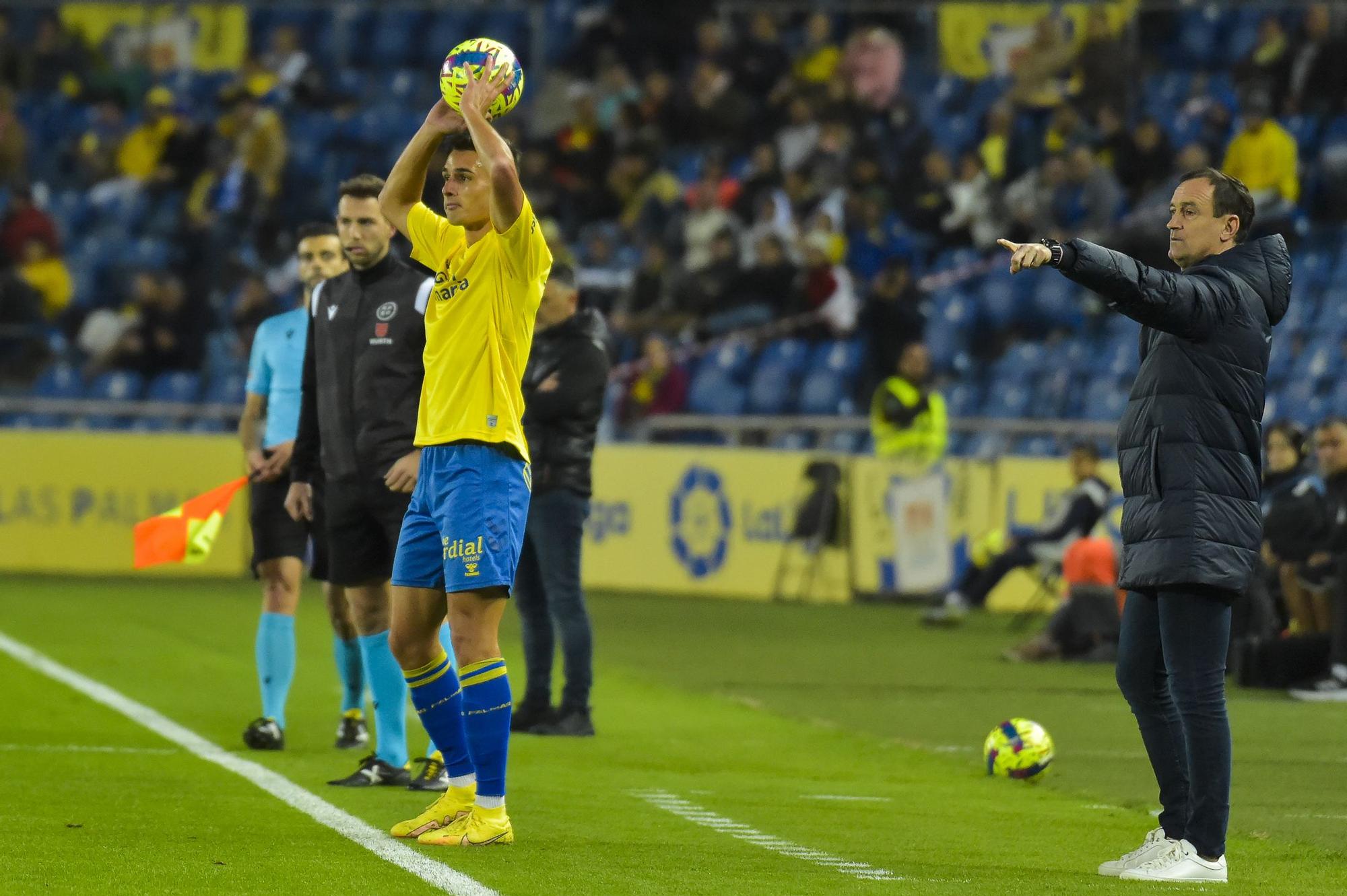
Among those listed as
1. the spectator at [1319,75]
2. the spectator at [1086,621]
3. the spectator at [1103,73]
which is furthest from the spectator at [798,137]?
the spectator at [1086,621]

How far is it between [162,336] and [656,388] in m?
5.57

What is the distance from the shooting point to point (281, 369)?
907cm

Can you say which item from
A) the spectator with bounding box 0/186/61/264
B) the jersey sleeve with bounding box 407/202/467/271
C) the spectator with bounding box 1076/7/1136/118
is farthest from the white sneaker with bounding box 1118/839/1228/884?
the spectator with bounding box 0/186/61/264

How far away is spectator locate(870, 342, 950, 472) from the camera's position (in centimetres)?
1778

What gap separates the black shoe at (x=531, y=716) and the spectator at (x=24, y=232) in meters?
15.1

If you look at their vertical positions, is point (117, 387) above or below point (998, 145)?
below

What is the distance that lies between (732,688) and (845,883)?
6.10 m

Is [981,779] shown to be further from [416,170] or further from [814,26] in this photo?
[814,26]

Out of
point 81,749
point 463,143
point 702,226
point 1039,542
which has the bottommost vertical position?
point 81,749

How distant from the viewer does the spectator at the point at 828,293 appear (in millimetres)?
20344

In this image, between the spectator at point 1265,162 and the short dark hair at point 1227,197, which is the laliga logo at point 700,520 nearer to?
the spectator at point 1265,162

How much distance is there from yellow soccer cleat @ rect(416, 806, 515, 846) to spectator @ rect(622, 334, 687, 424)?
44.3 feet

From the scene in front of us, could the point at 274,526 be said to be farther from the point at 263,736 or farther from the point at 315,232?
the point at 315,232

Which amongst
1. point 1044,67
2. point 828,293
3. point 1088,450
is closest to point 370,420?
point 1088,450
